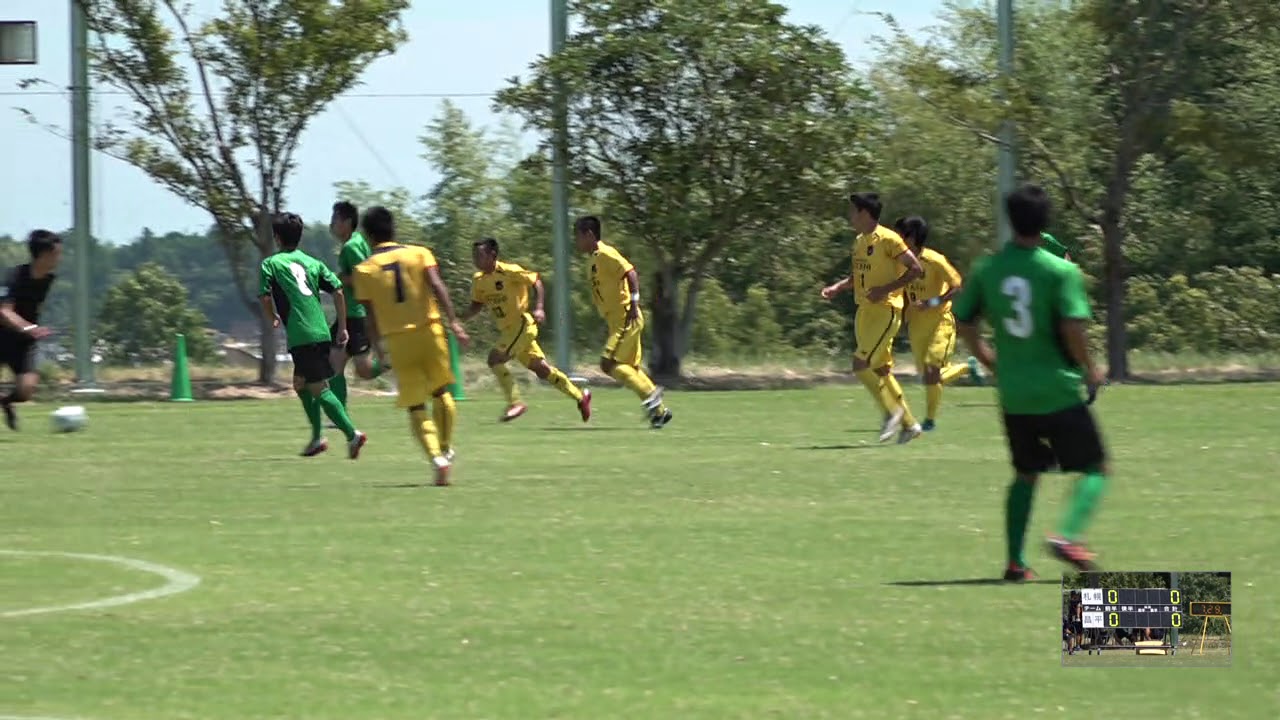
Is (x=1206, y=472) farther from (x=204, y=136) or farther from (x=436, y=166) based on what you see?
(x=436, y=166)

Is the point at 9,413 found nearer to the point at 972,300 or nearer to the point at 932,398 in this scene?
the point at 932,398

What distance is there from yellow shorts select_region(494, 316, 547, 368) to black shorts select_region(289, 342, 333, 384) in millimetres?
5797

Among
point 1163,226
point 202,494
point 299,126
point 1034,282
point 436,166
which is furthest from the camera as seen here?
point 436,166

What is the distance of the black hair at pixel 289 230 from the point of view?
1945 centimetres

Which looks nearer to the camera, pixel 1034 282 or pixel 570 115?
pixel 1034 282

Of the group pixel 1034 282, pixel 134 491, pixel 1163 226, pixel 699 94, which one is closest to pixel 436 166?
pixel 1163 226

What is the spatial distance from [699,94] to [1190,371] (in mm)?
9435

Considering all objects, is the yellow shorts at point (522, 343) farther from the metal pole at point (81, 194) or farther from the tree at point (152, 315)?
the tree at point (152, 315)

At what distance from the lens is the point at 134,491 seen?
1705 cm

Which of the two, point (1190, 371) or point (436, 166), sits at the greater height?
point (436, 166)

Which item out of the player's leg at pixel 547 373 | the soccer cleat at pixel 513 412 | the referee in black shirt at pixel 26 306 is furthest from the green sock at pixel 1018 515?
the soccer cleat at pixel 513 412

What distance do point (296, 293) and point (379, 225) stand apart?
10.2 ft

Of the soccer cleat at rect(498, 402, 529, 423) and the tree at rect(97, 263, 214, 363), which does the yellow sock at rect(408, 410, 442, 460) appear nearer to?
the soccer cleat at rect(498, 402, 529, 423)

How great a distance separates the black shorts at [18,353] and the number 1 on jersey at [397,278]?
23.3ft
